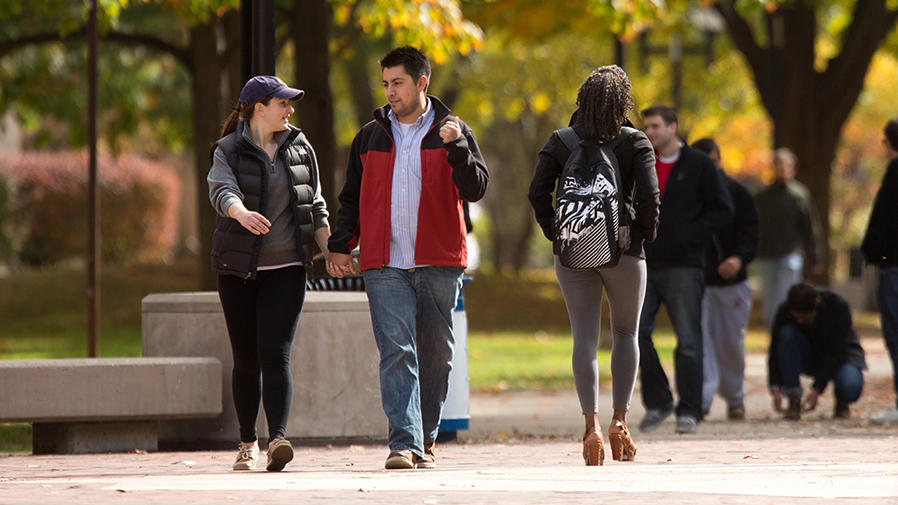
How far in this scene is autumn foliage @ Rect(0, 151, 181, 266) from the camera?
27.0 metres

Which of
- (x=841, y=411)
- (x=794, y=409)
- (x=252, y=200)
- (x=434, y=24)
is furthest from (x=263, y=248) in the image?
(x=434, y=24)

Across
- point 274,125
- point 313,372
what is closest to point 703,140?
point 313,372

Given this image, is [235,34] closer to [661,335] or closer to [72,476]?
[661,335]

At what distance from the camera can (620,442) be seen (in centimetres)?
762

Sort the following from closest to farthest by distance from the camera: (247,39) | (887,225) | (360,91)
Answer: (247,39), (887,225), (360,91)

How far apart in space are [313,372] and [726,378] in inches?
137

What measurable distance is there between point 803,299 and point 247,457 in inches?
194

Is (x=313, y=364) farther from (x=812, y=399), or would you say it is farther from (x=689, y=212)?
(x=812, y=399)

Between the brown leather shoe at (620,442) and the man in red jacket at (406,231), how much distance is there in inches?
34.9

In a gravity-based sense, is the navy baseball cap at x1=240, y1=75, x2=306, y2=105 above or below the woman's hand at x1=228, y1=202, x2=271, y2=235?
above

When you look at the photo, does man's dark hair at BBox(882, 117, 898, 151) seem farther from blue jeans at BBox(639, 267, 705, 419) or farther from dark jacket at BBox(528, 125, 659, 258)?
dark jacket at BBox(528, 125, 659, 258)

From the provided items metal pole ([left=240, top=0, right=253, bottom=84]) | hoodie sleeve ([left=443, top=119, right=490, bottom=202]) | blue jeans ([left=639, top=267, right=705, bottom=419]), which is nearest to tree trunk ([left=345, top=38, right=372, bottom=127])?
blue jeans ([left=639, top=267, right=705, bottom=419])

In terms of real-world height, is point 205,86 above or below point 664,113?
above

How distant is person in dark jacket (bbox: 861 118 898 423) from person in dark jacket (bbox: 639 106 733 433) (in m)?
1.15
